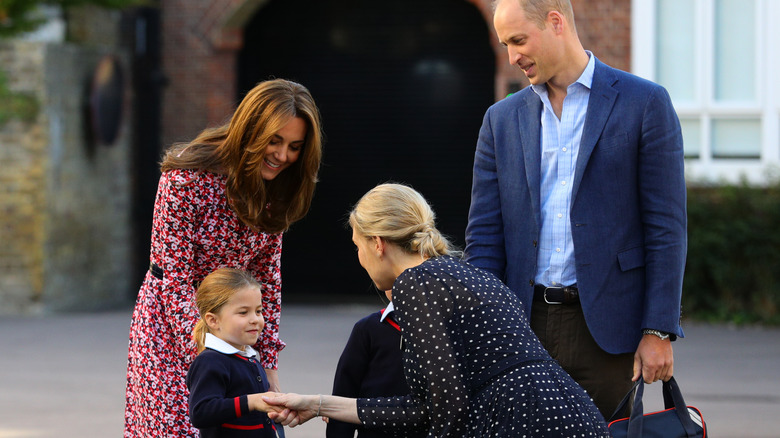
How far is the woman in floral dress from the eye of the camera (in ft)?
11.1

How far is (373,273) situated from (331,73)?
10024mm

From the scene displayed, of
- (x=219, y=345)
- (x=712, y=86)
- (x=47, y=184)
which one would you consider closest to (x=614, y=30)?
(x=712, y=86)

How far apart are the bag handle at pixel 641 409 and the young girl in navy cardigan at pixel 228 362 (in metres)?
1.06

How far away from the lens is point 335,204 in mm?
13094

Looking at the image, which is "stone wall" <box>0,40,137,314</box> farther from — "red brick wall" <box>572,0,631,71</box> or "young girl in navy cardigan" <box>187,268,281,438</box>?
"young girl in navy cardigan" <box>187,268,281,438</box>

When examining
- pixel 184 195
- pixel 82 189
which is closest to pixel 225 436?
pixel 184 195

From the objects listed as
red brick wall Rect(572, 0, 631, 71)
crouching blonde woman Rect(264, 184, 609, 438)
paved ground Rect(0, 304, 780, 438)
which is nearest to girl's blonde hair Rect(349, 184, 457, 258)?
crouching blonde woman Rect(264, 184, 609, 438)

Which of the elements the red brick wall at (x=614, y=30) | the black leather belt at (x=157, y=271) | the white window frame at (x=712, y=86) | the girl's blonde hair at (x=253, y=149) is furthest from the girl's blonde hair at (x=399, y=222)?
the red brick wall at (x=614, y=30)

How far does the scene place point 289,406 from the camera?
3180mm

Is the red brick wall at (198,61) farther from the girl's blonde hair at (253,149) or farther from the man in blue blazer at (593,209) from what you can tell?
the man in blue blazer at (593,209)

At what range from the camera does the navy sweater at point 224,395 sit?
3182mm

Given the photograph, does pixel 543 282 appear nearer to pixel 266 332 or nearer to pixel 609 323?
pixel 609 323

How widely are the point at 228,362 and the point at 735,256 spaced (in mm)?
8412

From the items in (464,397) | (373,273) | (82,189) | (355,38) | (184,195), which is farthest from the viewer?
(355,38)
